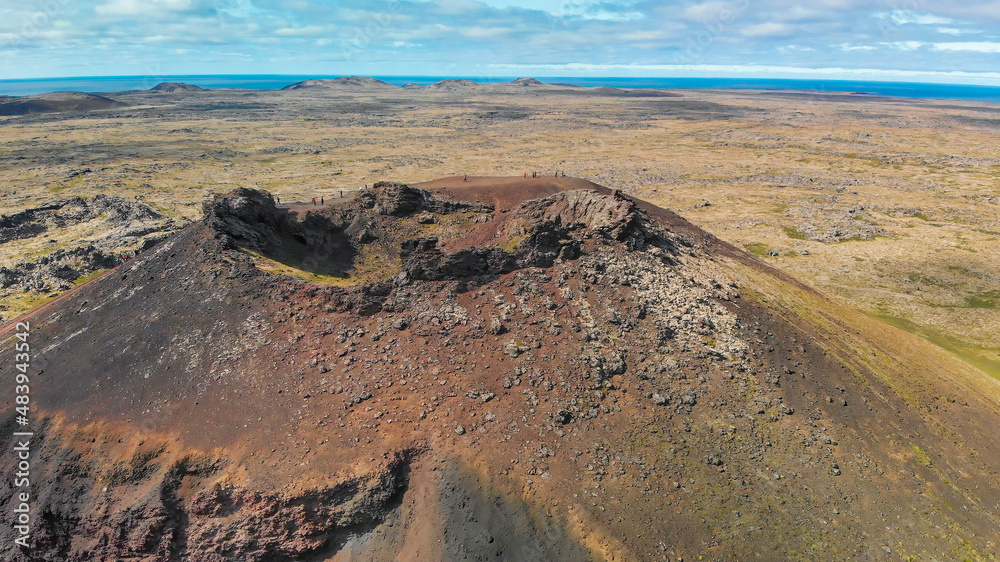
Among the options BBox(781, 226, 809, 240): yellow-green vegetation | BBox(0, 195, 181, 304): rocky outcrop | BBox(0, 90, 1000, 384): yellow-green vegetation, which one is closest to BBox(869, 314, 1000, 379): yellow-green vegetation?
BBox(0, 90, 1000, 384): yellow-green vegetation

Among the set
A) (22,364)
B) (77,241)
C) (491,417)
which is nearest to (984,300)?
(491,417)

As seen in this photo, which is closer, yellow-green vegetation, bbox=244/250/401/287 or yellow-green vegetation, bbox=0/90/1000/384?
yellow-green vegetation, bbox=244/250/401/287

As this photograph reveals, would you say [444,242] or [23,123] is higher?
[23,123]

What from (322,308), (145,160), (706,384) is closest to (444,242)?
(322,308)

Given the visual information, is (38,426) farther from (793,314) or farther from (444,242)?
(793,314)

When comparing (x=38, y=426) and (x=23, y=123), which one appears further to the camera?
(x=23, y=123)

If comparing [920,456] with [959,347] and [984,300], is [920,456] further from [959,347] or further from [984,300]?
[984,300]

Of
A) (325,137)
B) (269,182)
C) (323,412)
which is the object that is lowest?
(323,412)

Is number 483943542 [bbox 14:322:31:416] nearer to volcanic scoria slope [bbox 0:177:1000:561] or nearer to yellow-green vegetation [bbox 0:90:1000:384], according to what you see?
volcanic scoria slope [bbox 0:177:1000:561]
